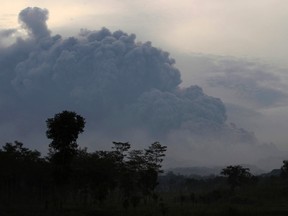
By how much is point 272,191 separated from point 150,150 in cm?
2837

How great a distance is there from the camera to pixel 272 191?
9962cm

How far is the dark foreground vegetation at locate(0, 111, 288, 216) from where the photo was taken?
72750mm

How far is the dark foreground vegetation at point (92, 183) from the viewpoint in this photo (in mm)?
72750

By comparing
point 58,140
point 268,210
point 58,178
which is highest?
point 58,140

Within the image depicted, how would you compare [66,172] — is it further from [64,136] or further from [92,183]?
[92,183]

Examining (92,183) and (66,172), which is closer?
(66,172)

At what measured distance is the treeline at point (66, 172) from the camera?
2889 inches

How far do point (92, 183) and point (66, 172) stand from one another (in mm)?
20555

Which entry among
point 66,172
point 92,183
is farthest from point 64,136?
point 92,183

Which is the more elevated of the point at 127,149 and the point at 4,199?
the point at 127,149

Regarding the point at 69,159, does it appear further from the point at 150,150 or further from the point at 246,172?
the point at 246,172

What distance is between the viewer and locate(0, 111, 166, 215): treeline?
7338 cm

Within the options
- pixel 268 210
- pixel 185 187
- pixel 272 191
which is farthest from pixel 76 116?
pixel 185 187

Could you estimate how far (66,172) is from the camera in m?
72.6
